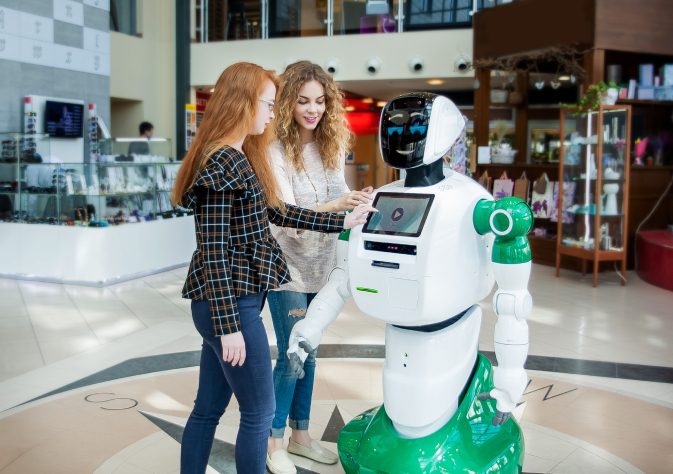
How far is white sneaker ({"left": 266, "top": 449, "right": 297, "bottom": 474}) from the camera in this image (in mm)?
2527

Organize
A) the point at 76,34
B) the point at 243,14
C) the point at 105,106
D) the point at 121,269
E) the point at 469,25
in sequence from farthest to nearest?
1. the point at 243,14
2. the point at 469,25
3. the point at 105,106
4. the point at 76,34
5. the point at 121,269

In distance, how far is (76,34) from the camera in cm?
905

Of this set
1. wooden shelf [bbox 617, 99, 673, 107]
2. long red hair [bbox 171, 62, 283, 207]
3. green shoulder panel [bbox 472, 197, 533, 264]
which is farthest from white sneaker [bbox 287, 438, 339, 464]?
Answer: wooden shelf [bbox 617, 99, 673, 107]

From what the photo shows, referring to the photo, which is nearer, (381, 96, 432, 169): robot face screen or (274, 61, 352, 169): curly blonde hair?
(381, 96, 432, 169): robot face screen

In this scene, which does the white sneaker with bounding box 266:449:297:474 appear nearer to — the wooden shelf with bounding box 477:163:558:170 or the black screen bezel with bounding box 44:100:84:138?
the wooden shelf with bounding box 477:163:558:170

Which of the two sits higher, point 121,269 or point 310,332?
point 310,332

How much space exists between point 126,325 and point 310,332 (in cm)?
299

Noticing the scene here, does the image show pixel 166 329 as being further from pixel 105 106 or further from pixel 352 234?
pixel 105 106

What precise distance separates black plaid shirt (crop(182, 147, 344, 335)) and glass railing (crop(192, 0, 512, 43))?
908 cm

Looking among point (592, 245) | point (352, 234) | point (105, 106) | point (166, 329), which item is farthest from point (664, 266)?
point (105, 106)

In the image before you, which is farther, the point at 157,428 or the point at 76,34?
the point at 76,34

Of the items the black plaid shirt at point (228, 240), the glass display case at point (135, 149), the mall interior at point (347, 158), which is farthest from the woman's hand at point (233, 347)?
the glass display case at point (135, 149)

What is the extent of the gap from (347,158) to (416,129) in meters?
3.63

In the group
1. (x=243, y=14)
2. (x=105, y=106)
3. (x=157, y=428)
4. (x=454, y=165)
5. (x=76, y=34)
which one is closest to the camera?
(x=157, y=428)
